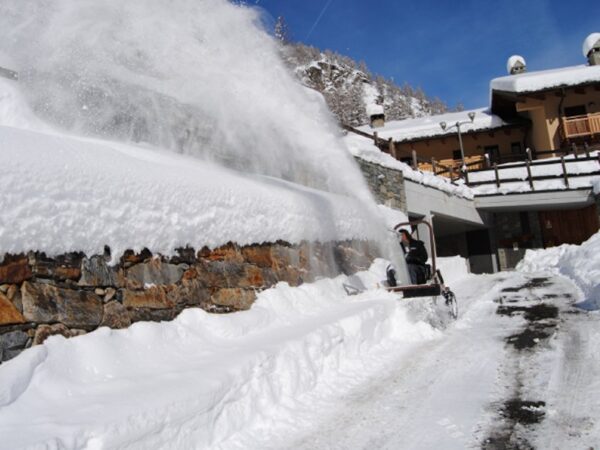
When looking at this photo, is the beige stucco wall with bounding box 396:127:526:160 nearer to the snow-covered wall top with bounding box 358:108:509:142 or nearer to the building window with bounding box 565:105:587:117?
the snow-covered wall top with bounding box 358:108:509:142

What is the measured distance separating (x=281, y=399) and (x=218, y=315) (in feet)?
4.05

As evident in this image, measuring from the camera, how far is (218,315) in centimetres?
503

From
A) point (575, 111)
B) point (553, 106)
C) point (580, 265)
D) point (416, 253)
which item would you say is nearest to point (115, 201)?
point (416, 253)

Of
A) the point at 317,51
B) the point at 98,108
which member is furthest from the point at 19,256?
the point at 317,51

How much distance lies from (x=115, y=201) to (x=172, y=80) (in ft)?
13.8

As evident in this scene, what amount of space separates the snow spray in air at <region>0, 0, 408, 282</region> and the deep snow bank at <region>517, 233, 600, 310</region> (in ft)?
15.5

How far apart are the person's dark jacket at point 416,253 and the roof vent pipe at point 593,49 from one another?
29.5 m

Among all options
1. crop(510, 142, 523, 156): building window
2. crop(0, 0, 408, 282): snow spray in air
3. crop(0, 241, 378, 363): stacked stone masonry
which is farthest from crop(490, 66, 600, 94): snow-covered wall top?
crop(0, 241, 378, 363): stacked stone masonry

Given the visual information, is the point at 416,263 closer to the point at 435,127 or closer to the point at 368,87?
the point at 435,127

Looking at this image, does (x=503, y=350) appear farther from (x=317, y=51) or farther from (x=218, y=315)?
(x=317, y=51)

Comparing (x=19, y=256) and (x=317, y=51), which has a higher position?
(x=317, y=51)

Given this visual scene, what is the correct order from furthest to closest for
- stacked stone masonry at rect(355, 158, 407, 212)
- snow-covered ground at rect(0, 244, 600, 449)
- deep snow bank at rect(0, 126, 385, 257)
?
1. stacked stone masonry at rect(355, 158, 407, 212)
2. deep snow bank at rect(0, 126, 385, 257)
3. snow-covered ground at rect(0, 244, 600, 449)

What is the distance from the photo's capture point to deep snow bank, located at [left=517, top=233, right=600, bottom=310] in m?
8.02

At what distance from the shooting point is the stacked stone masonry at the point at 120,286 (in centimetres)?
325
